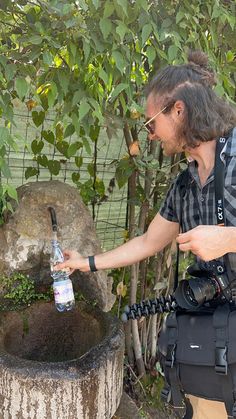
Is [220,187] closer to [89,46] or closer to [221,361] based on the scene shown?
[221,361]

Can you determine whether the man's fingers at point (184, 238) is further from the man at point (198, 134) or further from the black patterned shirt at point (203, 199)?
the black patterned shirt at point (203, 199)

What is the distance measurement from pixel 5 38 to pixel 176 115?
2.89ft

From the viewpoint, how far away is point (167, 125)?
1.61 metres

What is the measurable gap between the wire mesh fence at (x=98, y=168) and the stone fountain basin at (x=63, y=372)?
913mm

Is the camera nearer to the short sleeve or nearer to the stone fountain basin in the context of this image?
the short sleeve

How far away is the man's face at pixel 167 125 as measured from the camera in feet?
5.23

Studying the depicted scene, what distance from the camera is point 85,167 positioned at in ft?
10.9

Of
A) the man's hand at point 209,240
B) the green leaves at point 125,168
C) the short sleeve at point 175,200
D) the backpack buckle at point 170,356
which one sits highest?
the green leaves at point 125,168

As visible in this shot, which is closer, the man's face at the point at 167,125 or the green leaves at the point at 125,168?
the man's face at the point at 167,125

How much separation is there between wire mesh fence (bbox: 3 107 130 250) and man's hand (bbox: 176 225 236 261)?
153cm

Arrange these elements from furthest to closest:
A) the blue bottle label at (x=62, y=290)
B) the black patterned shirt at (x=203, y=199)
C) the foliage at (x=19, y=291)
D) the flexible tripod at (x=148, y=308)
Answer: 1. the foliage at (x=19, y=291)
2. the blue bottle label at (x=62, y=290)
3. the flexible tripod at (x=148, y=308)
4. the black patterned shirt at (x=203, y=199)

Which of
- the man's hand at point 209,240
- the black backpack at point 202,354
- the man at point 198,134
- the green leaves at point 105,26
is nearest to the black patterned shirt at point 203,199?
the man at point 198,134

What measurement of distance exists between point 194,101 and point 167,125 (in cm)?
13

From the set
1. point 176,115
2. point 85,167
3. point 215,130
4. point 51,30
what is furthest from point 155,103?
point 85,167
